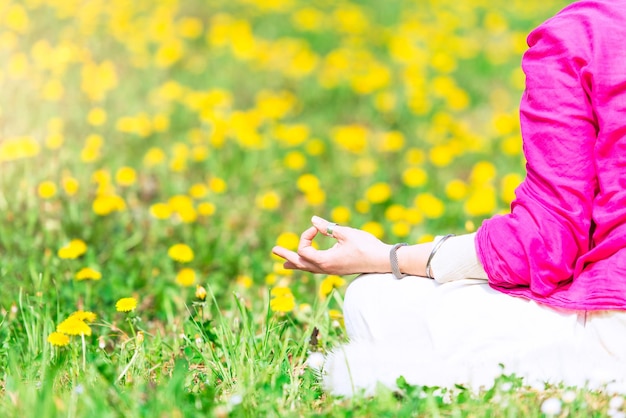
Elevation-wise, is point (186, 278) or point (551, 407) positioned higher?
point (551, 407)

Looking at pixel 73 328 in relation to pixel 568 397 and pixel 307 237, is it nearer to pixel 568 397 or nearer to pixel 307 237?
pixel 307 237

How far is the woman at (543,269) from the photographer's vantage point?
5.70 feet

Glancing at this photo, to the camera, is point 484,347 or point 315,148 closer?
point 484,347

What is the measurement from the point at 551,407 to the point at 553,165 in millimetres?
477

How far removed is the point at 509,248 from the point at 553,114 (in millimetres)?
285

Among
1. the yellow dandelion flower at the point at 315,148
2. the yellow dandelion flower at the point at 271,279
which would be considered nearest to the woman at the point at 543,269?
the yellow dandelion flower at the point at 271,279

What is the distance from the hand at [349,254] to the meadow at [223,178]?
0.19 metres

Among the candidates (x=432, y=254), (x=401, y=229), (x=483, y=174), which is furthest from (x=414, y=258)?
(x=483, y=174)

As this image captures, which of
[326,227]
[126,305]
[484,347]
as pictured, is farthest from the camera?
[126,305]

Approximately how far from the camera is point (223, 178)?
375 centimetres

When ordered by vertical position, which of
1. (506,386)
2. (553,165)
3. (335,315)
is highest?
(553,165)

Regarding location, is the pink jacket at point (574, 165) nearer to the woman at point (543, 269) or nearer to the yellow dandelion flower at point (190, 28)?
the woman at point (543, 269)

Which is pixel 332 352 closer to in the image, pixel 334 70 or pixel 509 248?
pixel 509 248

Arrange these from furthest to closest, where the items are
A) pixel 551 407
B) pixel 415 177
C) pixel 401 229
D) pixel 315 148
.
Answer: pixel 315 148 < pixel 415 177 < pixel 401 229 < pixel 551 407
